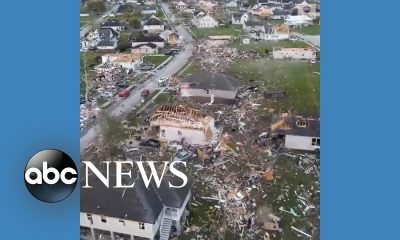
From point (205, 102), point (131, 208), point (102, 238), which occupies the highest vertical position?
point (205, 102)

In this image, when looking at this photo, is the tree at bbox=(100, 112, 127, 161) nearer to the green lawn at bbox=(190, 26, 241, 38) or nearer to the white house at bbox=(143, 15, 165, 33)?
the white house at bbox=(143, 15, 165, 33)

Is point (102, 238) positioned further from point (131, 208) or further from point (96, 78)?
point (96, 78)

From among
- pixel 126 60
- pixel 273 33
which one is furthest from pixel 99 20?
pixel 273 33

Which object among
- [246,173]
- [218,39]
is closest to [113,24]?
[218,39]

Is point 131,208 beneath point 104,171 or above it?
beneath

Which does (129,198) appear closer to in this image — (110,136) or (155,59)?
(110,136)

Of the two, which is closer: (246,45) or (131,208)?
(131,208)
